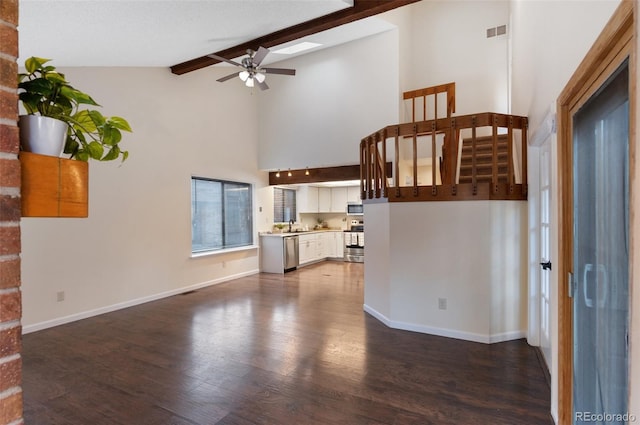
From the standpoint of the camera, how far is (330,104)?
7.12m

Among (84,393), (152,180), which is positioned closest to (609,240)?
(84,393)

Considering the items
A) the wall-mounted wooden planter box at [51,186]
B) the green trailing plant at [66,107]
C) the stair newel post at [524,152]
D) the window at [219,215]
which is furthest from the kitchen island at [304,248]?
the wall-mounted wooden planter box at [51,186]

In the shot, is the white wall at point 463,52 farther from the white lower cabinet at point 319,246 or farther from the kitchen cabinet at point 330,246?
the kitchen cabinet at point 330,246

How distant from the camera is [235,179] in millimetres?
7094

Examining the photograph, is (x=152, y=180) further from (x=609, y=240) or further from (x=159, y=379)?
A: (x=609, y=240)

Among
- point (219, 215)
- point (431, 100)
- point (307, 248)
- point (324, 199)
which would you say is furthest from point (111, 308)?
point (431, 100)

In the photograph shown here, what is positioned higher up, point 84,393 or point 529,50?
point 529,50

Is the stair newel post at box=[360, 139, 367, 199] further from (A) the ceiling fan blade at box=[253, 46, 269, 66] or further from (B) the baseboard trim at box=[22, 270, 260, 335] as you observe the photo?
(B) the baseboard trim at box=[22, 270, 260, 335]

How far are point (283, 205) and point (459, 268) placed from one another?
588cm

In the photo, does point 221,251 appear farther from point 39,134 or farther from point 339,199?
point 39,134

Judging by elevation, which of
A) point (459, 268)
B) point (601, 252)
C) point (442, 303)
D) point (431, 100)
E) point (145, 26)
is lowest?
point (442, 303)

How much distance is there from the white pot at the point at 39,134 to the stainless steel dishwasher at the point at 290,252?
21.6 ft

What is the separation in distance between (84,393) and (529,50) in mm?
4950

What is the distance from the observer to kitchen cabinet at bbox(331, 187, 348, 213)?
9.68 m
